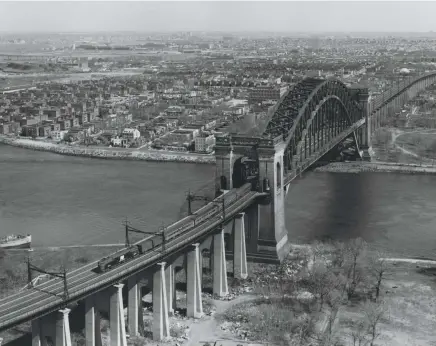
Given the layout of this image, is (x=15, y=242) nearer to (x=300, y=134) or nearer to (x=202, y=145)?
(x=300, y=134)

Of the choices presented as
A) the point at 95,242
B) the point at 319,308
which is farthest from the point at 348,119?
the point at 319,308

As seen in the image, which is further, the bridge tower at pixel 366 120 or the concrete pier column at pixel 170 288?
the bridge tower at pixel 366 120

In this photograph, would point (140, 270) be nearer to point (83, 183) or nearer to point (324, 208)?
point (324, 208)

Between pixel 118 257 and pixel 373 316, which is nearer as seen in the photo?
pixel 118 257

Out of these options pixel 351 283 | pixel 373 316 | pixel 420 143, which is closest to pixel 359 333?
pixel 373 316

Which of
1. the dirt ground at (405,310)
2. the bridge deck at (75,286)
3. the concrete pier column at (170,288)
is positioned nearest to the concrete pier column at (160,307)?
the bridge deck at (75,286)

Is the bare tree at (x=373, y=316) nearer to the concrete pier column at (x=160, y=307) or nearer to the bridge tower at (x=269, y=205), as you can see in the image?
the bridge tower at (x=269, y=205)
